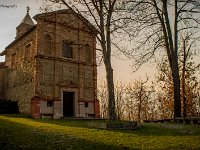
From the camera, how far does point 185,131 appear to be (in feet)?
43.4

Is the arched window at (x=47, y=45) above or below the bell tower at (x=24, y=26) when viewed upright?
below

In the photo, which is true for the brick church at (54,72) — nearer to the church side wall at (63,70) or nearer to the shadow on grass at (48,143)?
the church side wall at (63,70)

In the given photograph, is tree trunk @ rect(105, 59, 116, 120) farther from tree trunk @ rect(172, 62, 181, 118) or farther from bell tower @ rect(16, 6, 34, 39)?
bell tower @ rect(16, 6, 34, 39)

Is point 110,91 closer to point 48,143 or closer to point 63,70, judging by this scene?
point 48,143

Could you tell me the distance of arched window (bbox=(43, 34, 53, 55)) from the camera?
1091 inches

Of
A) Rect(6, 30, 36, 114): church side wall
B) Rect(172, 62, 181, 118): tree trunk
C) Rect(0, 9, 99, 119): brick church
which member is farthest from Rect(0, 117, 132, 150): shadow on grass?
Rect(6, 30, 36, 114): church side wall

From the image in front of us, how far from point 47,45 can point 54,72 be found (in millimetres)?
2863

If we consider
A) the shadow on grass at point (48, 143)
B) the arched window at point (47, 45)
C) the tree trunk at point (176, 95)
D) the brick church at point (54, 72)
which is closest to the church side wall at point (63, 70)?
the brick church at point (54, 72)

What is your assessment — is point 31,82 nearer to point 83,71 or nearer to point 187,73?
point 83,71

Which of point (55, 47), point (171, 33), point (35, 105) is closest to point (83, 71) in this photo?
point (55, 47)

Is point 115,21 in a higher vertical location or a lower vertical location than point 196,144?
higher

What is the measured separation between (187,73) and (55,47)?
652 inches

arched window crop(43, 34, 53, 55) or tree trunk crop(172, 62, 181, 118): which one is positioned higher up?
arched window crop(43, 34, 53, 55)

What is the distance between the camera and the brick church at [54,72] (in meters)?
26.6
